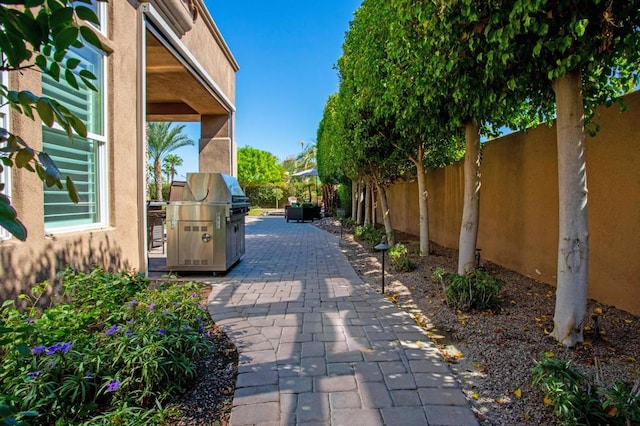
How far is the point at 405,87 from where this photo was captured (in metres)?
4.50

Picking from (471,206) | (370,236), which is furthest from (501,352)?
(370,236)

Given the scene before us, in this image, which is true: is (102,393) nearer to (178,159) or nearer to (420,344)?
(420,344)

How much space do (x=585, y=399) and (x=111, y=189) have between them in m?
4.77

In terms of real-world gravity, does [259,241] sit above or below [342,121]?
below

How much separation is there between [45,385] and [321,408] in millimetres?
1590

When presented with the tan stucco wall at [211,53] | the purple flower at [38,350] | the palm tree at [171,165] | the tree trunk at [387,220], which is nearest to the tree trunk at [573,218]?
the purple flower at [38,350]

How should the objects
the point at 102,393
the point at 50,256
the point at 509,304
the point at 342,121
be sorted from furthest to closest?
1. the point at 342,121
2. the point at 509,304
3. the point at 50,256
4. the point at 102,393

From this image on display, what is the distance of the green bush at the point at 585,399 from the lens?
72.1 inches

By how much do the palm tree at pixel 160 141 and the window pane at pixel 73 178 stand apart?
1817cm

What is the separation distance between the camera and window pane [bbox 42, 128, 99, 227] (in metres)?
3.44

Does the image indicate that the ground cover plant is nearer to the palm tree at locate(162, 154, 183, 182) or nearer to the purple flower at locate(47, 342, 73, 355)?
the purple flower at locate(47, 342, 73, 355)

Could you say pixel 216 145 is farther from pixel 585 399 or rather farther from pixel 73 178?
pixel 585 399

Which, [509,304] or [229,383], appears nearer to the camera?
[229,383]

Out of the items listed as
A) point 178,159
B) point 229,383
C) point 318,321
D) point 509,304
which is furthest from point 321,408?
point 178,159
